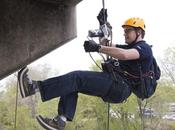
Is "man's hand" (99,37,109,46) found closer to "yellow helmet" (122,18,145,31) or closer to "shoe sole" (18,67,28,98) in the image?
"yellow helmet" (122,18,145,31)

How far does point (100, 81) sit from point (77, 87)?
12.0 inches

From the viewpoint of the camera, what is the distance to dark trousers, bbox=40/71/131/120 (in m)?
5.73

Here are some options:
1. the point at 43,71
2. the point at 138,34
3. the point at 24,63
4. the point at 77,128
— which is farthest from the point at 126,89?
the point at 43,71

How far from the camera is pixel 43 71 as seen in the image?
2025 inches

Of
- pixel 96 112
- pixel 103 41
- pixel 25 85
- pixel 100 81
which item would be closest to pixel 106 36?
pixel 103 41

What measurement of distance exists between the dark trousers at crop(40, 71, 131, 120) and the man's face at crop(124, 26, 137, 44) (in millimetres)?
495

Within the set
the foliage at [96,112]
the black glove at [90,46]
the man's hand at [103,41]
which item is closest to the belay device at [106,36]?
the man's hand at [103,41]

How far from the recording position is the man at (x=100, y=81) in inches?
224

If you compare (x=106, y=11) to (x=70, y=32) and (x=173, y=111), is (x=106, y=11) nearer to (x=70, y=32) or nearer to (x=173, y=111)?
(x=70, y=32)

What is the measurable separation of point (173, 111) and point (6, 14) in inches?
1478

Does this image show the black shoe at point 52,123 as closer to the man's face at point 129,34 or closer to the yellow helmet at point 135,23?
the man's face at point 129,34

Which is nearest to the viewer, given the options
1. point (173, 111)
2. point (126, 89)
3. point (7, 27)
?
point (126, 89)

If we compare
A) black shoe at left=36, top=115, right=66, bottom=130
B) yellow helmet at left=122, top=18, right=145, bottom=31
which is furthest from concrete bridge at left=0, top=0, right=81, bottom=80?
black shoe at left=36, top=115, right=66, bottom=130

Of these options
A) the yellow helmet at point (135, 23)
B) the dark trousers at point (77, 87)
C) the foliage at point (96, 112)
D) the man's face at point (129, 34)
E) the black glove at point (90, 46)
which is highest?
the yellow helmet at point (135, 23)
